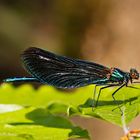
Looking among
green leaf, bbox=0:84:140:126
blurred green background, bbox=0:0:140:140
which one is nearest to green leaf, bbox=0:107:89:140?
green leaf, bbox=0:84:140:126

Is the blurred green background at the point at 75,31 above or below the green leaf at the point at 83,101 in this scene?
above

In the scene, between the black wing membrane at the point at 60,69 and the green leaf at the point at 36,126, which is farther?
the black wing membrane at the point at 60,69

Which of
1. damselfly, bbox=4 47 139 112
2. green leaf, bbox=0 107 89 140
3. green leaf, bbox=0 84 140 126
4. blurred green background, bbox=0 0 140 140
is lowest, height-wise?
green leaf, bbox=0 107 89 140

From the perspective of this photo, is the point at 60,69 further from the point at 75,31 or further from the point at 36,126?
the point at 75,31

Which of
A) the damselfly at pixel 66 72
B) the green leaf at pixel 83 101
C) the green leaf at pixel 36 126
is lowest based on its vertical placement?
the green leaf at pixel 36 126

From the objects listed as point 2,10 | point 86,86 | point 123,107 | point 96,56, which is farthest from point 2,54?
point 123,107

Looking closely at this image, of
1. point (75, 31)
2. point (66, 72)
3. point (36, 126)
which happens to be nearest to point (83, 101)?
point (66, 72)

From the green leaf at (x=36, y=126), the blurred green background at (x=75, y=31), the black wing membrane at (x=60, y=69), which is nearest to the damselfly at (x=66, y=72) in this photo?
the black wing membrane at (x=60, y=69)

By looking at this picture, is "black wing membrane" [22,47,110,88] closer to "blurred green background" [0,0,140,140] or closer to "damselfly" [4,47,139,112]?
"damselfly" [4,47,139,112]

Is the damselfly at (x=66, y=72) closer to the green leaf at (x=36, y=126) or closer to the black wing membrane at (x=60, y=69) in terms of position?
the black wing membrane at (x=60, y=69)

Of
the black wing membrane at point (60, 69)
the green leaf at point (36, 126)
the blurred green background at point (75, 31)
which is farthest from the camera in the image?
the blurred green background at point (75, 31)
